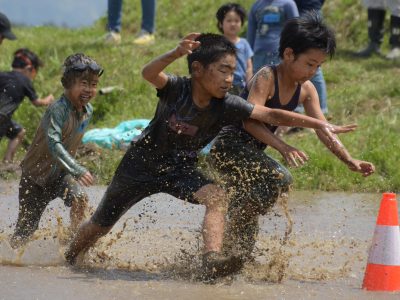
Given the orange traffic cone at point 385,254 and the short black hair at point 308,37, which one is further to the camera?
the short black hair at point 308,37

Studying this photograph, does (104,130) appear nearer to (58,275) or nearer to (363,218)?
(363,218)

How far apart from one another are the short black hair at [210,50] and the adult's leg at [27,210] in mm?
1630

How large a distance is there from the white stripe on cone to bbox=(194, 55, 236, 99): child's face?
123cm

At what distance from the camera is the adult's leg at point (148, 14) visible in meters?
13.5

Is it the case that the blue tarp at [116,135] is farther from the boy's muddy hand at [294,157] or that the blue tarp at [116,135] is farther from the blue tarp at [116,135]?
the boy's muddy hand at [294,157]

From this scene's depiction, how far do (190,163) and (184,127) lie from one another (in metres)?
0.28

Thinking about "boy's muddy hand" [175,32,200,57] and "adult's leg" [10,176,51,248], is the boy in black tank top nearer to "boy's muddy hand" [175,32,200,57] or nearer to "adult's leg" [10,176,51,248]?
"boy's muddy hand" [175,32,200,57]

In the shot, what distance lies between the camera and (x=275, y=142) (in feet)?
20.1

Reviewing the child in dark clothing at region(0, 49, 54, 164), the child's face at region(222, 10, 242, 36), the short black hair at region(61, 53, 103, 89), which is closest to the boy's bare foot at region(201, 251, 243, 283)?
the short black hair at region(61, 53, 103, 89)

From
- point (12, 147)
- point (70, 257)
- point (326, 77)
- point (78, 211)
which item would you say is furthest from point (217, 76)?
point (326, 77)

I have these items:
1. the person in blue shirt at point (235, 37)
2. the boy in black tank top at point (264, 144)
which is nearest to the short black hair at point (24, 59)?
the person in blue shirt at point (235, 37)

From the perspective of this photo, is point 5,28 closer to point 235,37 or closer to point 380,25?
point 235,37

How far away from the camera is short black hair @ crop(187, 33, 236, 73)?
609 cm

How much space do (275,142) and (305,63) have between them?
0.60 metres
